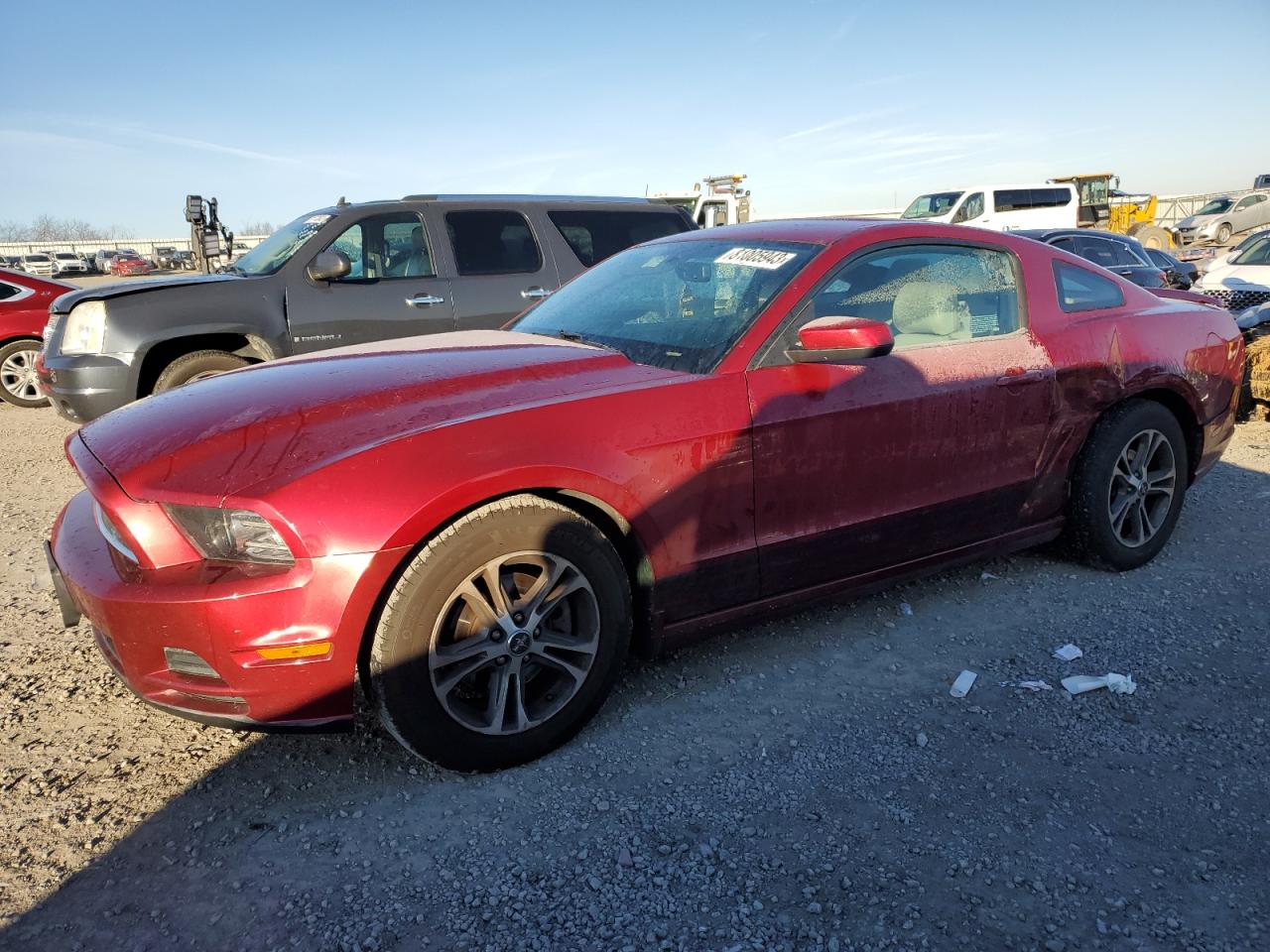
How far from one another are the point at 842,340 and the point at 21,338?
9.81 meters

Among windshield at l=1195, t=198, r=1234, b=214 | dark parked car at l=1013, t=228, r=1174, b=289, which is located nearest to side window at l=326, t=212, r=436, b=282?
dark parked car at l=1013, t=228, r=1174, b=289

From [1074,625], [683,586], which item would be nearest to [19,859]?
[683,586]

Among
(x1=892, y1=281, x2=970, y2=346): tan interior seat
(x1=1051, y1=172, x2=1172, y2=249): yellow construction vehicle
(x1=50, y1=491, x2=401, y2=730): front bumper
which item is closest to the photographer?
(x1=50, y1=491, x2=401, y2=730): front bumper

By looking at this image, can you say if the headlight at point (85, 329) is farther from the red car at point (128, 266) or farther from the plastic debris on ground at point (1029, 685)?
the red car at point (128, 266)

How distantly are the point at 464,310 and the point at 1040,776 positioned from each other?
5089 millimetres

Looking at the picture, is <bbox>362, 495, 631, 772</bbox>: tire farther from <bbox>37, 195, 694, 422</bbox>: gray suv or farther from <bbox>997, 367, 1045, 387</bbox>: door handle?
<bbox>37, 195, 694, 422</bbox>: gray suv

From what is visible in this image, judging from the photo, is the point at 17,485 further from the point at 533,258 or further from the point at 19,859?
the point at 19,859

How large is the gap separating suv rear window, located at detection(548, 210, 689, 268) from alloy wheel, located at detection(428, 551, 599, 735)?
4.86 m

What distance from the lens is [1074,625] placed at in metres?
3.54

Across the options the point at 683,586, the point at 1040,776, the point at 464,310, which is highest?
the point at 464,310

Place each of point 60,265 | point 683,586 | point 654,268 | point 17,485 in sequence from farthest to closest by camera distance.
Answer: point 60,265 < point 17,485 < point 654,268 < point 683,586

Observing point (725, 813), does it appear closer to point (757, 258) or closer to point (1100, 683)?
point (1100, 683)

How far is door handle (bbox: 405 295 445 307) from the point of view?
637 cm

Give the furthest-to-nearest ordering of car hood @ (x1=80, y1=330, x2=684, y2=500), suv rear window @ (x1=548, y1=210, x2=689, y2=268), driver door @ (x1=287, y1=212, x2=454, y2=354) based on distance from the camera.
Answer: suv rear window @ (x1=548, y1=210, x2=689, y2=268) < driver door @ (x1=287, y1=212, x2=454, y2=354) < car hood @ (x1=80, y1=330, x2=684, y2=500)
